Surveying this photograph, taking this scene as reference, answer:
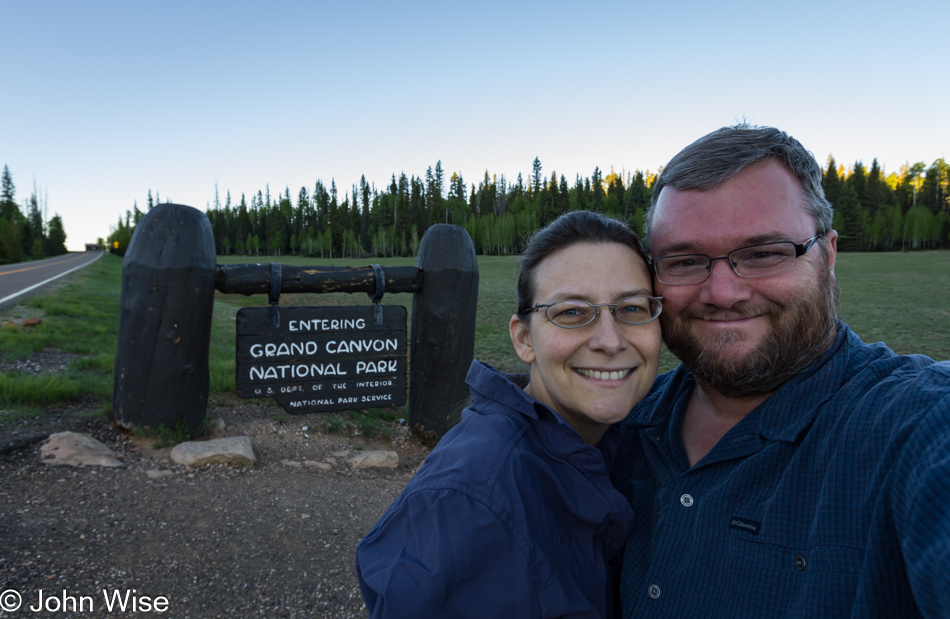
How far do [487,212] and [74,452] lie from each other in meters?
99.2

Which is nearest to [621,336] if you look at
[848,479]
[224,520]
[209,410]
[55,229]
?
[848,479]

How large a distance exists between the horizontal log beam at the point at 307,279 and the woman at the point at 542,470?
3.37 meters

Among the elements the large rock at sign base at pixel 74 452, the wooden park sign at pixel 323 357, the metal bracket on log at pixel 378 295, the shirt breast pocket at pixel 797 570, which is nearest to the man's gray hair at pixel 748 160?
the shirt breast pocket at pixel 797 570

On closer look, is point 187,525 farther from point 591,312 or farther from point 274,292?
point 591,312

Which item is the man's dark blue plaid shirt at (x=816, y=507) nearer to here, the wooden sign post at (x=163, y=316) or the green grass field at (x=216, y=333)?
the green grass field at (x=216, y=333)

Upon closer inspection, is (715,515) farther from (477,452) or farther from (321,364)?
(321,364)

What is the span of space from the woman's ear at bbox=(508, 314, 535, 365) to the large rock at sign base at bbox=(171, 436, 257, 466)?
361cm

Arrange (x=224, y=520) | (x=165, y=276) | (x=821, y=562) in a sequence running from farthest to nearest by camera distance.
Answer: (x=165, y=276) < (x=224, y=520) < (x=821, y=562)

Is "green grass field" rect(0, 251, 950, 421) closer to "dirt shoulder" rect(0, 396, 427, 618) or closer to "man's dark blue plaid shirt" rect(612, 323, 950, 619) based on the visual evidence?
"dirt shoulder" rect(0, 396, 427, 618)

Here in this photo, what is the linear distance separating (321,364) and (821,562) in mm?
4507

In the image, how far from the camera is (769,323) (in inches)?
63.8

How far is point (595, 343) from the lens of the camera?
1.67 meters

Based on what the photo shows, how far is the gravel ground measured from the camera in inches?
119

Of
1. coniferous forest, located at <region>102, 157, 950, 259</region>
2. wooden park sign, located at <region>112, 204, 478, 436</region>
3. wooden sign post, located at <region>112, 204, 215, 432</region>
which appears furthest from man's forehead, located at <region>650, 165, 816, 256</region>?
coniferous forest, located at <region>102, 157, 950, 259</region>
